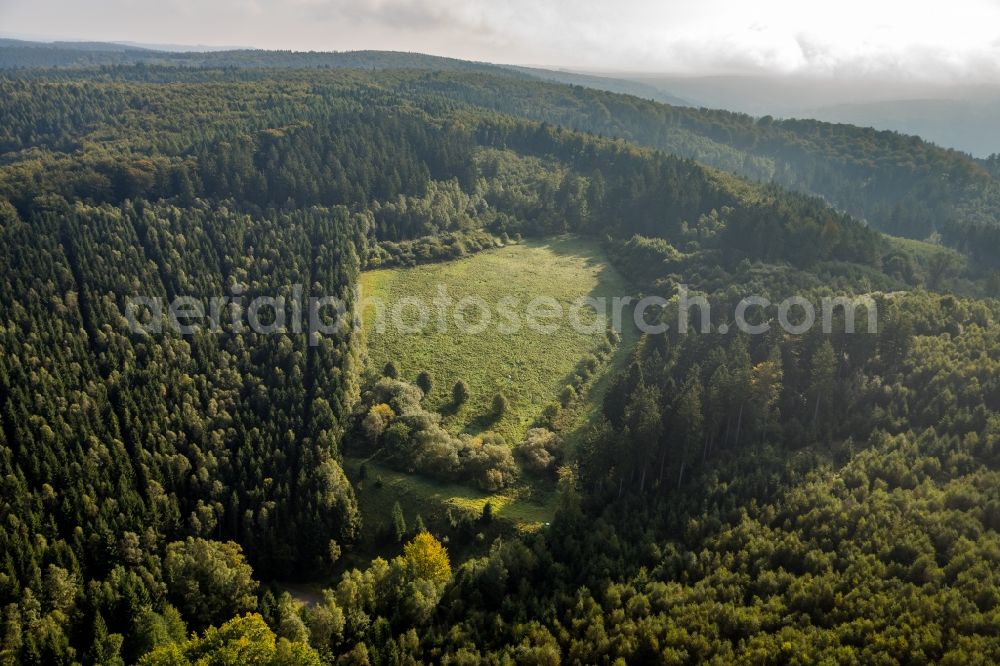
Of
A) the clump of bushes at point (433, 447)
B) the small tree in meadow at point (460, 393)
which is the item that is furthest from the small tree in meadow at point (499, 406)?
the clump of bushes at point (433, 447)

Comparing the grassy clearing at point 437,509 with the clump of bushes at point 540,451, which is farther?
the clump of bushes at point 540,451

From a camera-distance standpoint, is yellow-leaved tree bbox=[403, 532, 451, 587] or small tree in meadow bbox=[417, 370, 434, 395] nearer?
yellow-leaved tree bbox=[403, 532, 451, 587]

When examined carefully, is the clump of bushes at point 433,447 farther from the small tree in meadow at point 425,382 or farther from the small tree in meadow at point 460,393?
the small tree in meadow at point 425,382

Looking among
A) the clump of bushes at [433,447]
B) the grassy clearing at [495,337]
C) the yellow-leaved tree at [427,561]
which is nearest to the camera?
the yellow-leaved tree at [427,561]

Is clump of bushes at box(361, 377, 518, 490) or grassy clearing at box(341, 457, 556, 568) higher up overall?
clump of bushes at box(361, 377, 518, 490)

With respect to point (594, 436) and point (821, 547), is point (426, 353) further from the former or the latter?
point (821, 547)

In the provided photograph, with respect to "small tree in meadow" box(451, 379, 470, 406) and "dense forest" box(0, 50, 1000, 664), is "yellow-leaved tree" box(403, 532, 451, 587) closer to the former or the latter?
"dense forest" box(0, 50, 1000, 664)

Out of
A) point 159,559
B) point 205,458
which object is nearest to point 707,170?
point 205,458

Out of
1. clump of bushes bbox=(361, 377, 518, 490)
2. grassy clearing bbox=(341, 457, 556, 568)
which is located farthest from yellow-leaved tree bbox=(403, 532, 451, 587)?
clump of bushes bbox=(361, 377, 518, 490)
